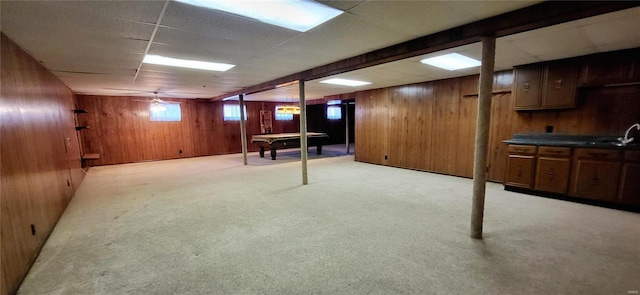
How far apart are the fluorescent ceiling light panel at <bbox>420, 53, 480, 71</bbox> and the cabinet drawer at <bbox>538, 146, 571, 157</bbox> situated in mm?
1672

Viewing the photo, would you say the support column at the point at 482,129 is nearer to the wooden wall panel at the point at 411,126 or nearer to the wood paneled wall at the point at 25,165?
the wooden wall panel at the point at 411,126

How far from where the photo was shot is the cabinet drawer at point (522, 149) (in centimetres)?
396

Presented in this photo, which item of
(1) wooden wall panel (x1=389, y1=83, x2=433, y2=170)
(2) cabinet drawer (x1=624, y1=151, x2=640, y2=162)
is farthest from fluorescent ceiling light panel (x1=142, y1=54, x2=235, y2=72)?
(2) cabinet drawer (x1=624, y1=151, x2=640, y2=162)

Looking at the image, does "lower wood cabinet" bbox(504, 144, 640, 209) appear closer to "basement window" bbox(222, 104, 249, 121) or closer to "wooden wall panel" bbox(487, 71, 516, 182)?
"wooden wall panel" bbox(487, 71, 516, 182)

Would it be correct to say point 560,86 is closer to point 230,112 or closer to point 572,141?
point 572,141

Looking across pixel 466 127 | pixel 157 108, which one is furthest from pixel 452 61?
pixel 157 108

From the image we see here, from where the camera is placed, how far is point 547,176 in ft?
12.5

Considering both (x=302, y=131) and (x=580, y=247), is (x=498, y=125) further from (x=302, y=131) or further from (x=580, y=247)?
(x=302, y=131)

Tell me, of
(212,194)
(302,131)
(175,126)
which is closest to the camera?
(212,194)

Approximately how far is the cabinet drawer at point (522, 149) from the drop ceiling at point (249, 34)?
136 centimetres

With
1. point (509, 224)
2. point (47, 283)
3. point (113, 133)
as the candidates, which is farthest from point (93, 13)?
point (113, 133)

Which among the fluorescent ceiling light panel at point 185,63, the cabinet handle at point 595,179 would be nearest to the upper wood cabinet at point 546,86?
the cabinet handle at point 595,179

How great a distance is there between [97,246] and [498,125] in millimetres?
6275

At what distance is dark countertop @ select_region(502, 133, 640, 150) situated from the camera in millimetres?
3318
